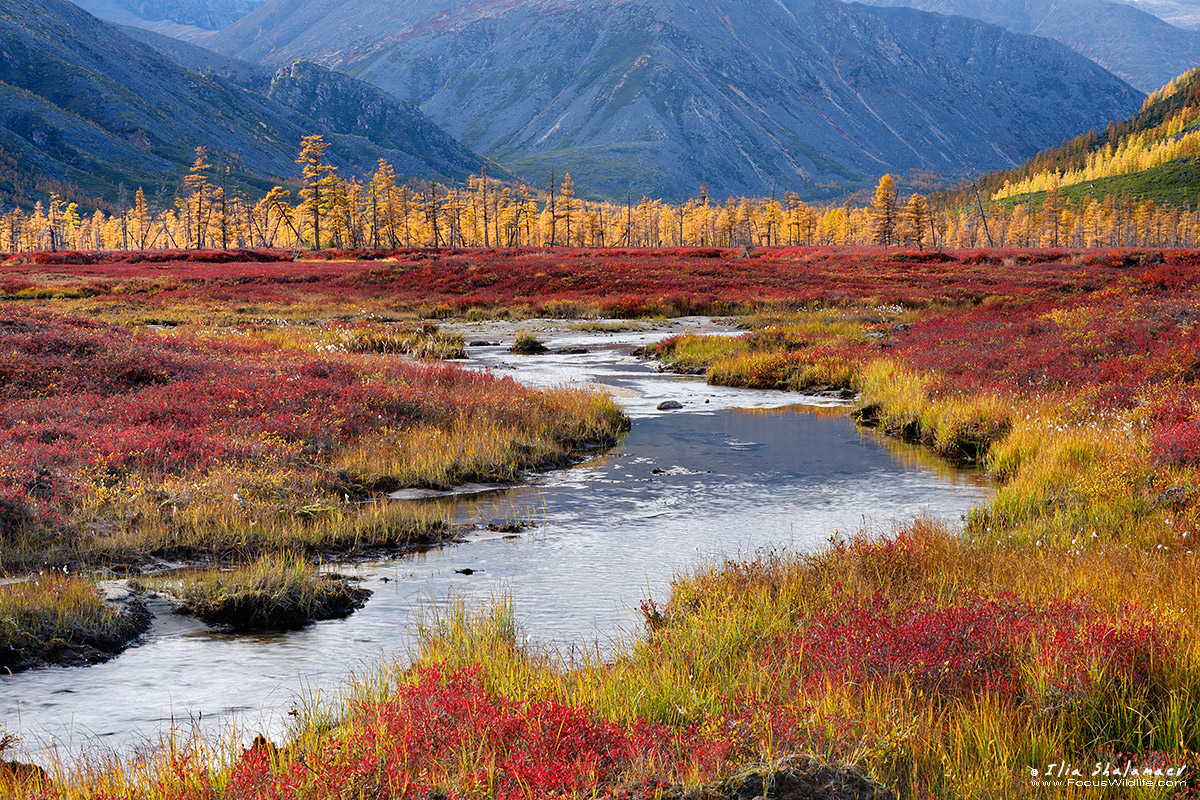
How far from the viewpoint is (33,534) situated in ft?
31.6

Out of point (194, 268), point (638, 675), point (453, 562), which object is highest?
point (194, 268)

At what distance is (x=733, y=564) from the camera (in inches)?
329

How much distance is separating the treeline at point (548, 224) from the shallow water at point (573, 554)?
11791cm

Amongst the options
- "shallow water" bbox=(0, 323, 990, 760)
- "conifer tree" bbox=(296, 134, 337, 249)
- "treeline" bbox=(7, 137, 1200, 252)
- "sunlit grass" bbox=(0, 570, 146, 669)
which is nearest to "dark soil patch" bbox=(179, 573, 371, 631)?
"shallow water" bbox=(0, 323, 990, 760)

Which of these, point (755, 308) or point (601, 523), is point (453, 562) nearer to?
point (601, 523)

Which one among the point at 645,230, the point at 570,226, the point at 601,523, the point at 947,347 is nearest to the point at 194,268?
the point at 947,347

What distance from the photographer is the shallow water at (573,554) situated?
21.2 feet

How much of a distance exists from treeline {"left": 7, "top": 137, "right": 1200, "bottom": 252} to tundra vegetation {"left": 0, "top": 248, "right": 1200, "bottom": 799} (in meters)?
114

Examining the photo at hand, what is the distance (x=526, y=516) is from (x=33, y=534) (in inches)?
234

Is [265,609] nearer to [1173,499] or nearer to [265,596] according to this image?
[265,596]

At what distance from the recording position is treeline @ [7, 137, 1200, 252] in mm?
142750

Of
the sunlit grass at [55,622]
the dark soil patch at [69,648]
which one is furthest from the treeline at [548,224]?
the dark soil patch at [69,648]

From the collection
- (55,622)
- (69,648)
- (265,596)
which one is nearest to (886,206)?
(265,596)

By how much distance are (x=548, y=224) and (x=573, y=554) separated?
159 meters
